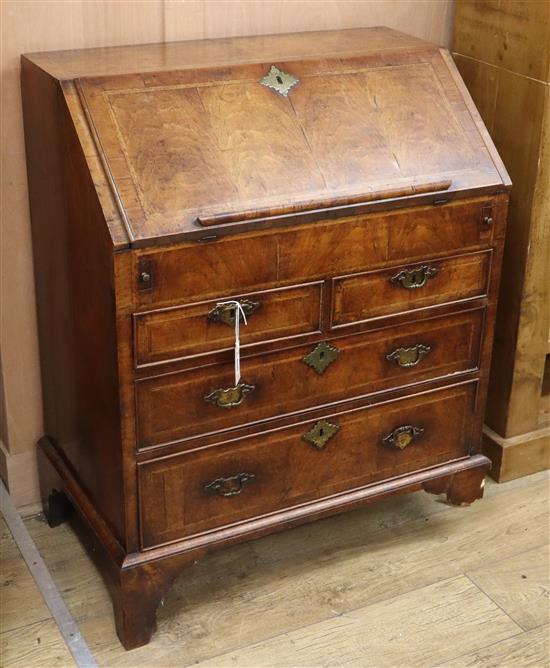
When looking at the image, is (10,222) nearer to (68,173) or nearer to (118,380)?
(68,173)

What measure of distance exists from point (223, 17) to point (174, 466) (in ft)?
3.44

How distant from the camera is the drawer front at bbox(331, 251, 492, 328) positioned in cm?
219

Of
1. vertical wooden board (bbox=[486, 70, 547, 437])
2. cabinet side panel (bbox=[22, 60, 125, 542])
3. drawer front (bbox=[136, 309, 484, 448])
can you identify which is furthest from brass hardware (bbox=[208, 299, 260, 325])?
vertical wooden board (bbox=[486, 70, 547, 437])

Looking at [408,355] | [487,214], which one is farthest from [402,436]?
[487,214]

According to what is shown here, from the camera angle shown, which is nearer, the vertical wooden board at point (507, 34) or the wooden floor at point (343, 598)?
the wooden floor at point (343, 598)

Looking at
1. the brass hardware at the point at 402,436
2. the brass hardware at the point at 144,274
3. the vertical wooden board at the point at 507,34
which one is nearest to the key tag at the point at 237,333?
the brass hardware at the point at 144,274

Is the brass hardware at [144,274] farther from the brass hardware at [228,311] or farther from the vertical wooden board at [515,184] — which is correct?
the vertical wooden board at [515,184]

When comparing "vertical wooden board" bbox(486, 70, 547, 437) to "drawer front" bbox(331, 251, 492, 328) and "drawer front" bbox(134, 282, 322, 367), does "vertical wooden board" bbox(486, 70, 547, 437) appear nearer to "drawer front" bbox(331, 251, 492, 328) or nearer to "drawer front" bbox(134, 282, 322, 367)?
"drawer front" bbox(331, 251, 492, 328)

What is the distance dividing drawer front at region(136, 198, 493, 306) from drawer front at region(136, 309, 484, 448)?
174 mm

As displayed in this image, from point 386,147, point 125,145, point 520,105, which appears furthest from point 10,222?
point 520,105

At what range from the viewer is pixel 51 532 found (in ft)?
8.53

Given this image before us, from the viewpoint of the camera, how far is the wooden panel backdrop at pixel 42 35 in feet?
7.37

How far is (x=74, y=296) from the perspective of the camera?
86.2 inches

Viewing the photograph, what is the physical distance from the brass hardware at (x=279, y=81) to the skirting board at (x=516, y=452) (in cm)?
118
